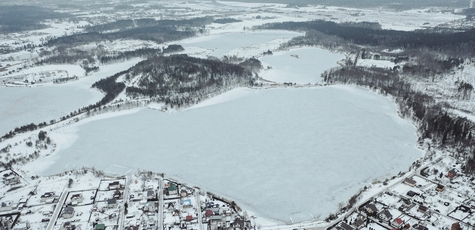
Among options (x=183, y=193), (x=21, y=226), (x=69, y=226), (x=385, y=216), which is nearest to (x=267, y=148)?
(x=183, y=193)

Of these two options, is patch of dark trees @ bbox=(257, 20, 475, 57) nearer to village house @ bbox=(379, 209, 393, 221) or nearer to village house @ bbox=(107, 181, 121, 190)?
village house @ bbox=(379, 209, 393, 221)

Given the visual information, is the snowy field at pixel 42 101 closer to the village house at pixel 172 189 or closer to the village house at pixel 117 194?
the village house at pixel 117 194

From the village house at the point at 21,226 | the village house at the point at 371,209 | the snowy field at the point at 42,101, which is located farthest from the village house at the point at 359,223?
the snowy field at the point at 42,101

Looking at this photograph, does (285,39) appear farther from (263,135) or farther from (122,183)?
(122,183)

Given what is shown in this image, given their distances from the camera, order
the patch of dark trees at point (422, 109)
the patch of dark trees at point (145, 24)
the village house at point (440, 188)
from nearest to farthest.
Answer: the village house at point (440, 188) < the patch of dark trees at point (422, 109) < the patch of dark trees at point (145, 24)

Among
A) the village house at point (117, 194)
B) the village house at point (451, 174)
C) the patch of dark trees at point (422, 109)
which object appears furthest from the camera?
the patch of dark trees at point (422, 109)

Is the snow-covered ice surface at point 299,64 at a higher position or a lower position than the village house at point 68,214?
higher
